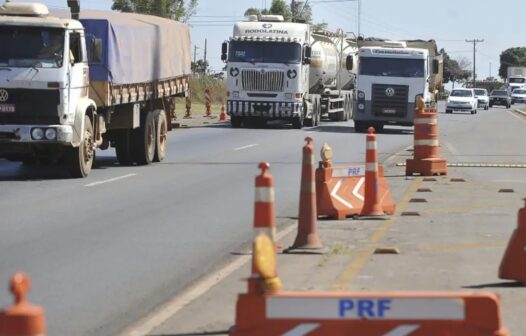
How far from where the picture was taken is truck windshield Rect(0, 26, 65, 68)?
19.3 m

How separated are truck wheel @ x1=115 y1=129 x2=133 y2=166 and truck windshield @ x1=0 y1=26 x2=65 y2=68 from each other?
4129 millimetres

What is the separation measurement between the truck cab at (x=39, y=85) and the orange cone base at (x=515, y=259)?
1092 centimetres

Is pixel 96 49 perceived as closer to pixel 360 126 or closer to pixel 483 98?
pixel 360 126

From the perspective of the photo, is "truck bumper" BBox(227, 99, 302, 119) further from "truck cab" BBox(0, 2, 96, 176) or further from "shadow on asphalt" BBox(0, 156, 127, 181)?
"truck cab" BBox(0, 2, 96, 176)

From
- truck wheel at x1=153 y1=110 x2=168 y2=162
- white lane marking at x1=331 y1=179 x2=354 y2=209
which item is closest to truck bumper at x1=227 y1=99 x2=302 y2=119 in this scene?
truck wheel at x1=153 y1=110 x2=168 y2=162

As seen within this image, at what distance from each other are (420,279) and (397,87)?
3079 cm

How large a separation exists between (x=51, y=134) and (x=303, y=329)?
13748mm

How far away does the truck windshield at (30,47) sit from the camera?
19312mm

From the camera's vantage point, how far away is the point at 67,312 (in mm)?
8625

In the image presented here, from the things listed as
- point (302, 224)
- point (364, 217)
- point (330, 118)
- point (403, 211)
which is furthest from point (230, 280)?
point (330, 118)

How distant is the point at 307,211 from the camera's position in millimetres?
11297

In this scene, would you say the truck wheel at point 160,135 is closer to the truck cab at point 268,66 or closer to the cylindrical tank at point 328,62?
the truck cab at point 268,66

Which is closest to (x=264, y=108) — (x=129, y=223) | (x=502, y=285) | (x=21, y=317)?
(x=129, y=223)

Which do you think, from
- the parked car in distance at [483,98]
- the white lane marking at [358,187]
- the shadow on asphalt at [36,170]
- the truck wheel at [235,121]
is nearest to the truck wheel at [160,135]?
the shadow on asphalt at [36,170]
